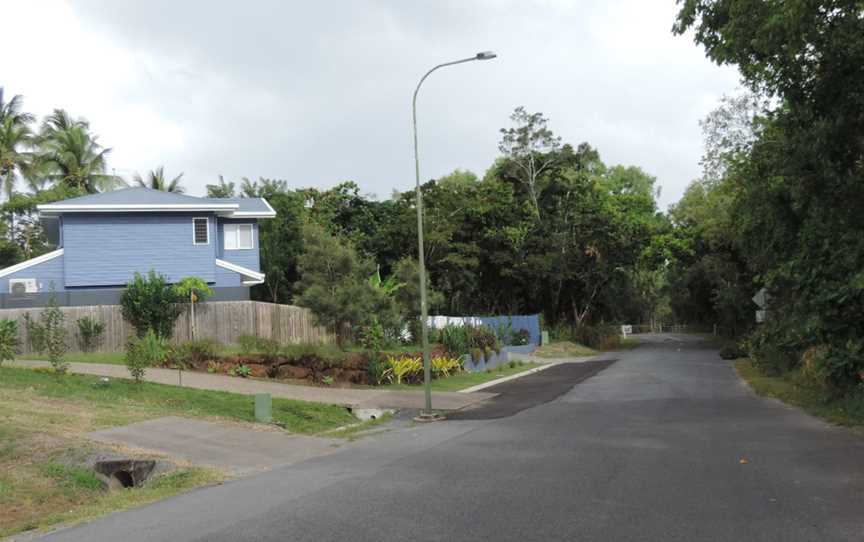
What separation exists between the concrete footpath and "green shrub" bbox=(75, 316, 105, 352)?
16.6ft

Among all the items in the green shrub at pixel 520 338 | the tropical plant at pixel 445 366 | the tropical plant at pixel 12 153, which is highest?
the tropical plant at pixel 12 153

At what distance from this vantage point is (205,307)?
95.3 ft

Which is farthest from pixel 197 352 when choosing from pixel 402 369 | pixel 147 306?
pixel 402 369


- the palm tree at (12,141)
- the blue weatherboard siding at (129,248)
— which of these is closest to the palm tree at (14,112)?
the palm tree at (12,141)

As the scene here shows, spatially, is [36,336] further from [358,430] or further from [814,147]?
[814,147]

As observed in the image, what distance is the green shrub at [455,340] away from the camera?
29.7m

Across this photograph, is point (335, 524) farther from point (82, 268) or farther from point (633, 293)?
point (633, 293)

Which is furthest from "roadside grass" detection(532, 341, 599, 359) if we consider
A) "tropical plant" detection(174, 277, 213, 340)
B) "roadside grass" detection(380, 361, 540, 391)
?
"tropical plant" detection(174, 277, 213, 340)

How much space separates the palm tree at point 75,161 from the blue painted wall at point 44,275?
646 inches

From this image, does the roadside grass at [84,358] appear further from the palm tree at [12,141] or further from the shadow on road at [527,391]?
the palm tree at [12,141]

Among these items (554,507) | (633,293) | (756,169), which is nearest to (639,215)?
(633,293)

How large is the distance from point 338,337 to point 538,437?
548 inches

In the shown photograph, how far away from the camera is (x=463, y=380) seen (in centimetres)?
2712

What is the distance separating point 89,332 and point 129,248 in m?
6.53
